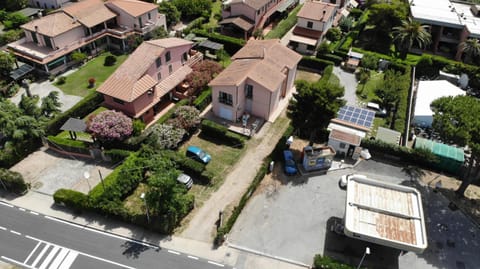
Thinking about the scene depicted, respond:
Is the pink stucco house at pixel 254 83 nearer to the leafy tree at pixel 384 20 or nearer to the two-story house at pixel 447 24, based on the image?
the leafy tree at pixel 384 20

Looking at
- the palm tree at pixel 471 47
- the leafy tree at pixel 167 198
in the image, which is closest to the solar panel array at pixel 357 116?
the leafy tree at pixel 167 198

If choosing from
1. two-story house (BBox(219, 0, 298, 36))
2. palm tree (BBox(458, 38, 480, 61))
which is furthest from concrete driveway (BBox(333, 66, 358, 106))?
palm tree (BBox(458, 38, 480, 61))

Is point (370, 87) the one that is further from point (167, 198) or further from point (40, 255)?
point (40, 255)

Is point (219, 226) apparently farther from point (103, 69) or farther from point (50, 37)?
point (50, 37)

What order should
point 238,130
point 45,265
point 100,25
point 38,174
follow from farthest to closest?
1. point 100,25
2. point 238,130
3. point 38,174
4. point 45,265

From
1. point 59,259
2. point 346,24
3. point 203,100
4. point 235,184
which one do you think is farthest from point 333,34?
point 59,259

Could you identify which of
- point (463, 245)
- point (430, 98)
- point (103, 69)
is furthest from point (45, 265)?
point (430, 98)

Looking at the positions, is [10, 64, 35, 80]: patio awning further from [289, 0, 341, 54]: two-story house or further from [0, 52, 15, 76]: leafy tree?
[289, 0, 341, 54]: two-story house
